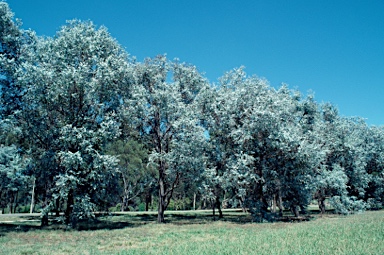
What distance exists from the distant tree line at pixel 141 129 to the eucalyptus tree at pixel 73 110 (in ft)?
0.26

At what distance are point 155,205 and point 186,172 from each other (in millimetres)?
42193

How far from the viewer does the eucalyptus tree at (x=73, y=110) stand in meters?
21.2

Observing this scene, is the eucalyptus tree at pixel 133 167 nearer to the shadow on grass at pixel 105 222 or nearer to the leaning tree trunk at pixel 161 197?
the leaning tree trunk at pixel 161 197

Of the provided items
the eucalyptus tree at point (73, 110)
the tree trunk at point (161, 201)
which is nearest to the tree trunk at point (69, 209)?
the eucalyptus tree at point (73, 110)

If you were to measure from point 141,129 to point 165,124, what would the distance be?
2352 millimetres

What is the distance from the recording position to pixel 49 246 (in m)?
14.1

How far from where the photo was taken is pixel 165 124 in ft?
97.6

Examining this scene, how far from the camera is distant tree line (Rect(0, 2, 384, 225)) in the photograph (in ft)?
71.3

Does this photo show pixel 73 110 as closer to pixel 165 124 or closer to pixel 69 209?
pixel 69 209

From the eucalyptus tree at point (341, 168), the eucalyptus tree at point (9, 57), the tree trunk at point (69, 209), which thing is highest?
the eucalyptus tree at point (9, 57)

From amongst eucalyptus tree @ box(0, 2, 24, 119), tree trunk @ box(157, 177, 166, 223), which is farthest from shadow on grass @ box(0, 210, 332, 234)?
eucalyptus tree @ box(0, 2, 24, 119)

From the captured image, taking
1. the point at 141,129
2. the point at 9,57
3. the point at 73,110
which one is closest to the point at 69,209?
the point at 73,110

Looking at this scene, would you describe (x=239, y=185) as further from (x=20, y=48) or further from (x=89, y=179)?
(x=20, y=48)

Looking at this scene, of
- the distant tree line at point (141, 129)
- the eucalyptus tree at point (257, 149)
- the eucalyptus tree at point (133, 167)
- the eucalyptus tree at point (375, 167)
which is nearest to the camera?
the distant tree line at point (141, 129)
